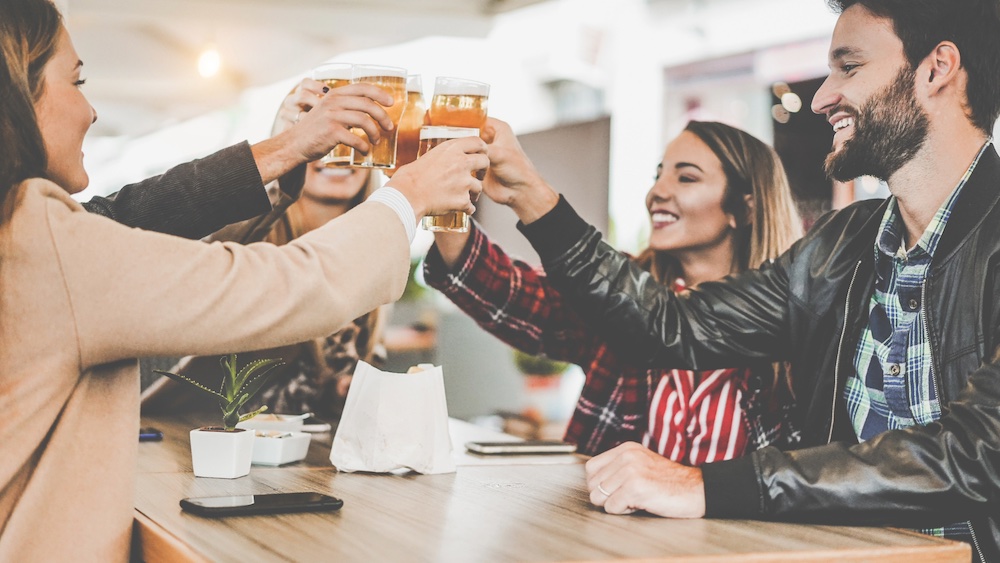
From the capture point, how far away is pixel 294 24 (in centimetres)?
503

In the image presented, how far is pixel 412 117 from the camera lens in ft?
5.67

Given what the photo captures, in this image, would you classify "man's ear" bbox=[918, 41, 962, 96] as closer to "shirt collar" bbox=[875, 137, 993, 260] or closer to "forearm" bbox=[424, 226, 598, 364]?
"shirt collar" bbox=[875, 137, 993, 260]

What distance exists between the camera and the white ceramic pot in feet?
5.43

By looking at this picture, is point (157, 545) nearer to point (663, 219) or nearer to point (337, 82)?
point (337, 82)

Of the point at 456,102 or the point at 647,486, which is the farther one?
the point at 456,102

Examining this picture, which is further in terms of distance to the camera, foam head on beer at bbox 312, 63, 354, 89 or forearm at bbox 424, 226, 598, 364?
forearm at bbox 424, 226, 598, 364

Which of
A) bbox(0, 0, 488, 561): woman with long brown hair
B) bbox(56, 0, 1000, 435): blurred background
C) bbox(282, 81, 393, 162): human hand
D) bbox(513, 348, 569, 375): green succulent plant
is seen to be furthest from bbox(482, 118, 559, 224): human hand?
bbox(513, 348, 569, 375): green succulent plant

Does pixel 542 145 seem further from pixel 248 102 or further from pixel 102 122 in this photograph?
pixel 102 122

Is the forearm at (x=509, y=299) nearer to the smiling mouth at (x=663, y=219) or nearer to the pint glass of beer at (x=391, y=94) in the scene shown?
the smiling mouth at (x=663, y=219)

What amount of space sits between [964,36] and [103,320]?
5.45 feet

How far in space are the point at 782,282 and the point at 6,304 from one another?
1531 millimetres

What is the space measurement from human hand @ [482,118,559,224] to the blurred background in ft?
6.84

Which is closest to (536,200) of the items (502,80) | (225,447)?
(225,447)

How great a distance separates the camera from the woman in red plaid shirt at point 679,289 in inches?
91.5
